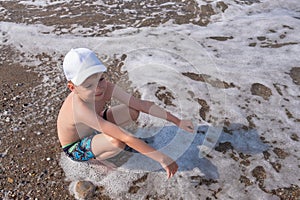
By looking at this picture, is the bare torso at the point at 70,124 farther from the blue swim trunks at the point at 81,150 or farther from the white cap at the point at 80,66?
the white cap at the point at 80,66

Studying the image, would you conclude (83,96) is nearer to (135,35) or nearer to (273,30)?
(135,35)

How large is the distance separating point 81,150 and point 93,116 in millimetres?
595

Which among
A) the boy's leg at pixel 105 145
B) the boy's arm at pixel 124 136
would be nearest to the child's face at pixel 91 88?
the boy's arm at pixel 124 136

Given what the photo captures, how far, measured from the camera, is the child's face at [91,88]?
309 cm

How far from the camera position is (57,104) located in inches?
196

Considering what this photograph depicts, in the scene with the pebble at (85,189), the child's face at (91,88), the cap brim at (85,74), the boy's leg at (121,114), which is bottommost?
the pebble at (85,189)

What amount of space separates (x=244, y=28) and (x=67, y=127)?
4.93 meters

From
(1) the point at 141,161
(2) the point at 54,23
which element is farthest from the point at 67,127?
(2) the point at 54,23

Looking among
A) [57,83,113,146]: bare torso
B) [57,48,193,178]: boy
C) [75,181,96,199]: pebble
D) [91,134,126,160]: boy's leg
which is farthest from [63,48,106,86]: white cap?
[75,181,96,199]: pebble

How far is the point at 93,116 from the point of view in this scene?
3.22 meters

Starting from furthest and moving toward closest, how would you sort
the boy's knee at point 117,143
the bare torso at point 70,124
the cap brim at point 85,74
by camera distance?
1. the bare torso at point 70,124
2. the boy's knee at point 117,143
3. the cap brim at point 85,74

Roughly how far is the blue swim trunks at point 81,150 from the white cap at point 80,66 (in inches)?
32.4

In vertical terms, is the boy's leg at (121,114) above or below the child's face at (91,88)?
below

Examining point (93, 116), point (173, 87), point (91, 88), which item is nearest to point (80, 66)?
point (91, 88)
